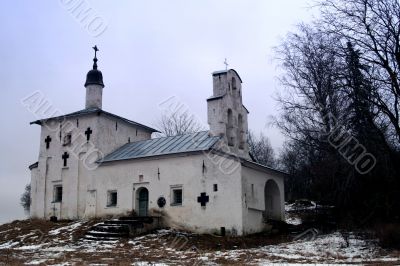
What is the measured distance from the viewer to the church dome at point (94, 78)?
30.4 m

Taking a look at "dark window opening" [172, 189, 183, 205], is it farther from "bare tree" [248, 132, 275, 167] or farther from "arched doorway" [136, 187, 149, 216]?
"bare tree" [248, 132, 275, 167]

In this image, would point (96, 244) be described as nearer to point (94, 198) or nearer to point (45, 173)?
point (94, 198)

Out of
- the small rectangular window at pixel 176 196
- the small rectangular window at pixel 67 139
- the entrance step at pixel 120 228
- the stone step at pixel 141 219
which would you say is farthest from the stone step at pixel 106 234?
the small rectangular window at pixel 67 139

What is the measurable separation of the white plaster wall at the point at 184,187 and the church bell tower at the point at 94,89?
15.9ft

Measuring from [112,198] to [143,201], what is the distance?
1.94 meters

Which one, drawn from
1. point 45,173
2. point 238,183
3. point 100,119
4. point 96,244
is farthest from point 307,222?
point 45,173

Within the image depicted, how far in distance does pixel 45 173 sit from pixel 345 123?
17.5 metres

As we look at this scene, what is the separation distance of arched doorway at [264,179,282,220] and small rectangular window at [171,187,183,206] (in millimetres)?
5209

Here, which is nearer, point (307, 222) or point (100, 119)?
point (307, 222)

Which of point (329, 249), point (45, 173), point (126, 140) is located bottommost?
point (329, 249)

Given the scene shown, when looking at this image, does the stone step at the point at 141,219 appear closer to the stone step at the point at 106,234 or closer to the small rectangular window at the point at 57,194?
the stone step at the point at 106,234

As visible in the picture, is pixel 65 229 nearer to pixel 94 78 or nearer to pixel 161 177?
pixel 161 177

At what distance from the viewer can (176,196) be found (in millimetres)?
24969

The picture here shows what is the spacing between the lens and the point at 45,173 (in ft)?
95.6
